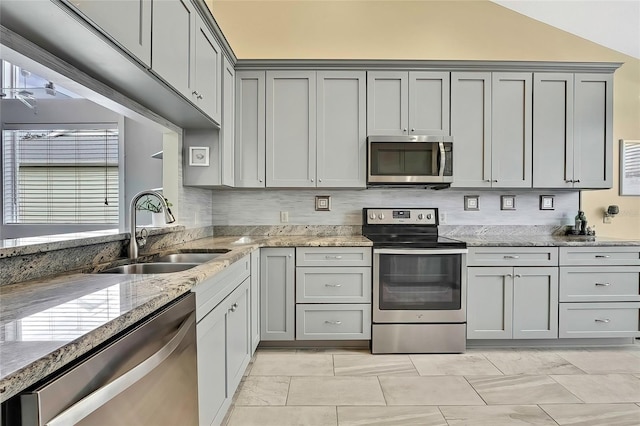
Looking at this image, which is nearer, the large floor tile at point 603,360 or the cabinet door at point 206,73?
the cabinet door at point 206,73

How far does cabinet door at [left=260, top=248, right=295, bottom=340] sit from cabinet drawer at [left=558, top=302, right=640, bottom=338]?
7.29ft

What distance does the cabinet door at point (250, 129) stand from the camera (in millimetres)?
2881

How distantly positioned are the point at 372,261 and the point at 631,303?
215 cm

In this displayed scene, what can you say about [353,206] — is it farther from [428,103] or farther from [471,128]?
[471,128]

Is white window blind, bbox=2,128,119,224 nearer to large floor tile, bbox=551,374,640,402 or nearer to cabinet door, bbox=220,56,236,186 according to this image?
cabinet door, bbox=220,56,236,186

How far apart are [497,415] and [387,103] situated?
7.82 feet

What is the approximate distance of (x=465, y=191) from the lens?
321 centimetres

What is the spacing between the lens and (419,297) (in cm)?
262

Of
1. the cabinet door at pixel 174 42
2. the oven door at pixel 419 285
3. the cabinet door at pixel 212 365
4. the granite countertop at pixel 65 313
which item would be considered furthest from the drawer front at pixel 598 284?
the cabinet door at pixel 174 42

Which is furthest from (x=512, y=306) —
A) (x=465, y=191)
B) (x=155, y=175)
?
(x=155, y=175)

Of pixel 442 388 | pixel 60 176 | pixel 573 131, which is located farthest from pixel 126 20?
pixel 60 176

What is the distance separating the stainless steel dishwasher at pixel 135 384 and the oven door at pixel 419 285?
1680 millimetres

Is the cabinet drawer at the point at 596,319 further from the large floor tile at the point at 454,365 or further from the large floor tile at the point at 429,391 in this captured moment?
the large floor tile at the point at 429,391

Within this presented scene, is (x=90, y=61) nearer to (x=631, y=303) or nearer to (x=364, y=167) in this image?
(x=364, y=167)
